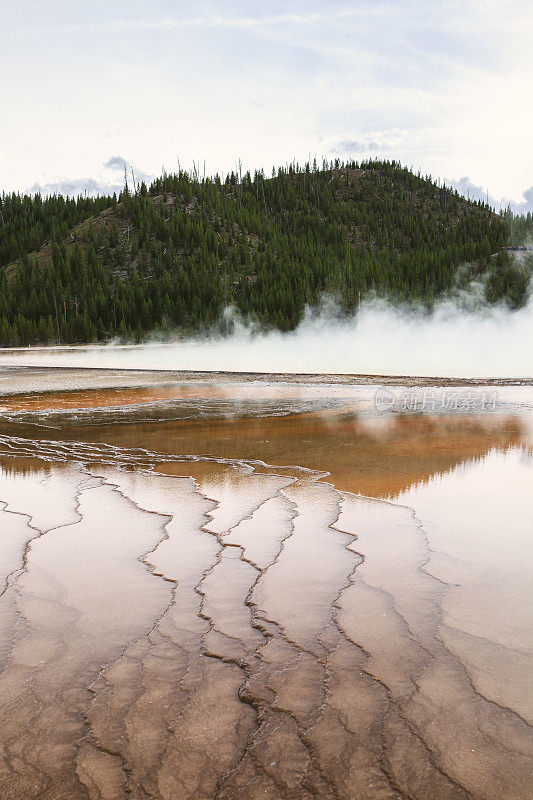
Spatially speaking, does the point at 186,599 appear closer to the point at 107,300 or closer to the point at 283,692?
the point at 283,692

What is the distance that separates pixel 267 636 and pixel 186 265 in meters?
115

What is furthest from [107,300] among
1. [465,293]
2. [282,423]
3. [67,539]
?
[67,539]

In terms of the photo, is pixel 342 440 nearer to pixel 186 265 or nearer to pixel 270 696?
pixel 270 696

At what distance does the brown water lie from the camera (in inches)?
105

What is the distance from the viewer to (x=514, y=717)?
297 cm

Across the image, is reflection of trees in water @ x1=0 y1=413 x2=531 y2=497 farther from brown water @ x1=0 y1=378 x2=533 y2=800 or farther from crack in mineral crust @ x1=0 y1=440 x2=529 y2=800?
crack in mineral crust @ x1=0 y1=440 x2=529 y2=800

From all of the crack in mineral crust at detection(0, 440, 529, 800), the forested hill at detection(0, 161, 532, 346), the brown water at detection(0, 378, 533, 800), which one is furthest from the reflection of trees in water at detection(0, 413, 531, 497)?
the forested hill at detection(0, 161, 532, 346)

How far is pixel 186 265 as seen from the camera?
114562mm

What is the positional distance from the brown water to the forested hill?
8767cm

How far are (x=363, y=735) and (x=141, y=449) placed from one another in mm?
8250

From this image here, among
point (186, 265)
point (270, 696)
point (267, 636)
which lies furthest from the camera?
point (186, 265)

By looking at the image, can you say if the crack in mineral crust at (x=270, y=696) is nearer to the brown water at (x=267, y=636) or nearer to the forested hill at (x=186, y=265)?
the brown water at (x=267, y=636)

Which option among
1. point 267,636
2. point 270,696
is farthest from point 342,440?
point 270,696

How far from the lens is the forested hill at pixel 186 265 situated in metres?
99.1
